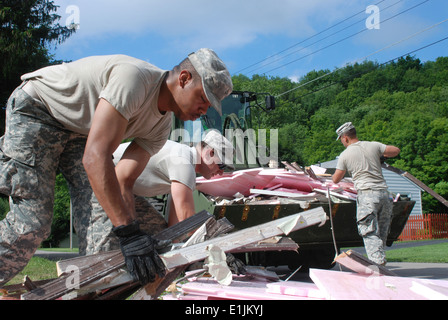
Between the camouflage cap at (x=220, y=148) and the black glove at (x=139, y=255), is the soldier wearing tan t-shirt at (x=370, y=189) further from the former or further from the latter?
the black glove at (x=139, y=255)

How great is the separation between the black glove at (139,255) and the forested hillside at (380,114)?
47196 mm

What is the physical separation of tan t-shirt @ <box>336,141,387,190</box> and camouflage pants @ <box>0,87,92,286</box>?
14.2ft

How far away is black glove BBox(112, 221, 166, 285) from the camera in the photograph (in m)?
2.26

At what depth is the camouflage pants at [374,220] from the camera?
5820mm

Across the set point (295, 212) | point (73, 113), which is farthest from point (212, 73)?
point (295, 212)

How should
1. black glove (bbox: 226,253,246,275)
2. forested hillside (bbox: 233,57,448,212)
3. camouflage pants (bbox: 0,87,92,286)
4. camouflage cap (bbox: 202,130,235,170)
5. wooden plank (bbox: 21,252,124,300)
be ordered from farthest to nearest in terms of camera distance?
forested hillside (bbox: 233,57,448,212), camouflage cap (bbox: 202,130,235,170), black glove (bbox: 226,253,246,275), camouflage pants (bbox: 0,87,92,286), wooden plank (bbox: 21,252,124,300)

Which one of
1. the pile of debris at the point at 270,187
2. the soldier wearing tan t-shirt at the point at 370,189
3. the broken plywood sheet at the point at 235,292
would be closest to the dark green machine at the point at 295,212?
the pile of debris at the point at 270,187

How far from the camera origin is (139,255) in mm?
2271

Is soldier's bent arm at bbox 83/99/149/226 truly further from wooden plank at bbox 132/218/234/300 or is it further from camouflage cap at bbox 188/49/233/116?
camouflage cap at bbox 188/49/233/116

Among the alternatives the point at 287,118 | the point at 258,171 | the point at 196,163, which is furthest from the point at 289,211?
the point at 287,118

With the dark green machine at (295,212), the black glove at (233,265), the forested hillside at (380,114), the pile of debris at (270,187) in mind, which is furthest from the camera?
the forested hillside at (380,114)

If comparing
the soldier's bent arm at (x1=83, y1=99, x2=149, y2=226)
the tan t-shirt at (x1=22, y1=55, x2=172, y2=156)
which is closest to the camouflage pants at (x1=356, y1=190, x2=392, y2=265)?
the tan t-shirt at (x1=22, y1=55, x2=172, y2=156)
